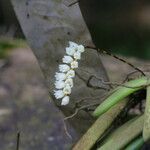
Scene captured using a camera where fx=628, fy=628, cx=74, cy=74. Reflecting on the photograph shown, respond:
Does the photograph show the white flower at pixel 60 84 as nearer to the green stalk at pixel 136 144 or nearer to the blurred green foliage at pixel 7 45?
the green stalk at pixel 136 144

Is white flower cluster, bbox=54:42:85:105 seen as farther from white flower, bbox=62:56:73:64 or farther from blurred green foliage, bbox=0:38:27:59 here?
blurred green foliage, bbox=0:38:27:59

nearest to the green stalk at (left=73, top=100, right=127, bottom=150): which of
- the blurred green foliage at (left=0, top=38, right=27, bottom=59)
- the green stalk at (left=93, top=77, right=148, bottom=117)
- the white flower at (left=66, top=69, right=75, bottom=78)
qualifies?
the green stalk at (left=93, top=77, right=148, bottom=117)

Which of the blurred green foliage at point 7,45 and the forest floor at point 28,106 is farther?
the blurred green foliage at point 7,45

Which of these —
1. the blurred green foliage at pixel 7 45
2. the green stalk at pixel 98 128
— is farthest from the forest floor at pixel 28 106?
the green stalk at pixel 98 128

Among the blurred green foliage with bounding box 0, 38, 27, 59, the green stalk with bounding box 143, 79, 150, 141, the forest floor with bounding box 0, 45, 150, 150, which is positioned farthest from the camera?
the blurred green foliage with bounding box 0, 38, 27, 59

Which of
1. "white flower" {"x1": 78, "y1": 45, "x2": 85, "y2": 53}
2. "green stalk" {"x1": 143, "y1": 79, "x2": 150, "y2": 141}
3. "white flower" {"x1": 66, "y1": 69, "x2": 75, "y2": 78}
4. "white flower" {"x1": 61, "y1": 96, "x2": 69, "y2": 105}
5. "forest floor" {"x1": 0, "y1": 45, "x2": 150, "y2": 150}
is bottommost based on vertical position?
"forest floor" {"x1": 0, "y1": 45, "x2": 150, "y2": 150}

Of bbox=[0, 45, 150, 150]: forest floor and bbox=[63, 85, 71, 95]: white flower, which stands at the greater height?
bbox=[63, 85, 71, 95]: white flower

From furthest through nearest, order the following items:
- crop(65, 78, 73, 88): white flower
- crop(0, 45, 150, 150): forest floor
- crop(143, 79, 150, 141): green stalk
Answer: crop(0, 45, 150, 150): forest floor
crop(65, 78, 73, 88): white flower
crop(143, 79, 150, 141): green stalk

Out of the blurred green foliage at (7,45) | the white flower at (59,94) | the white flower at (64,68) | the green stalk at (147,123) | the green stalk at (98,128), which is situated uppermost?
the white flower at (64,68)
